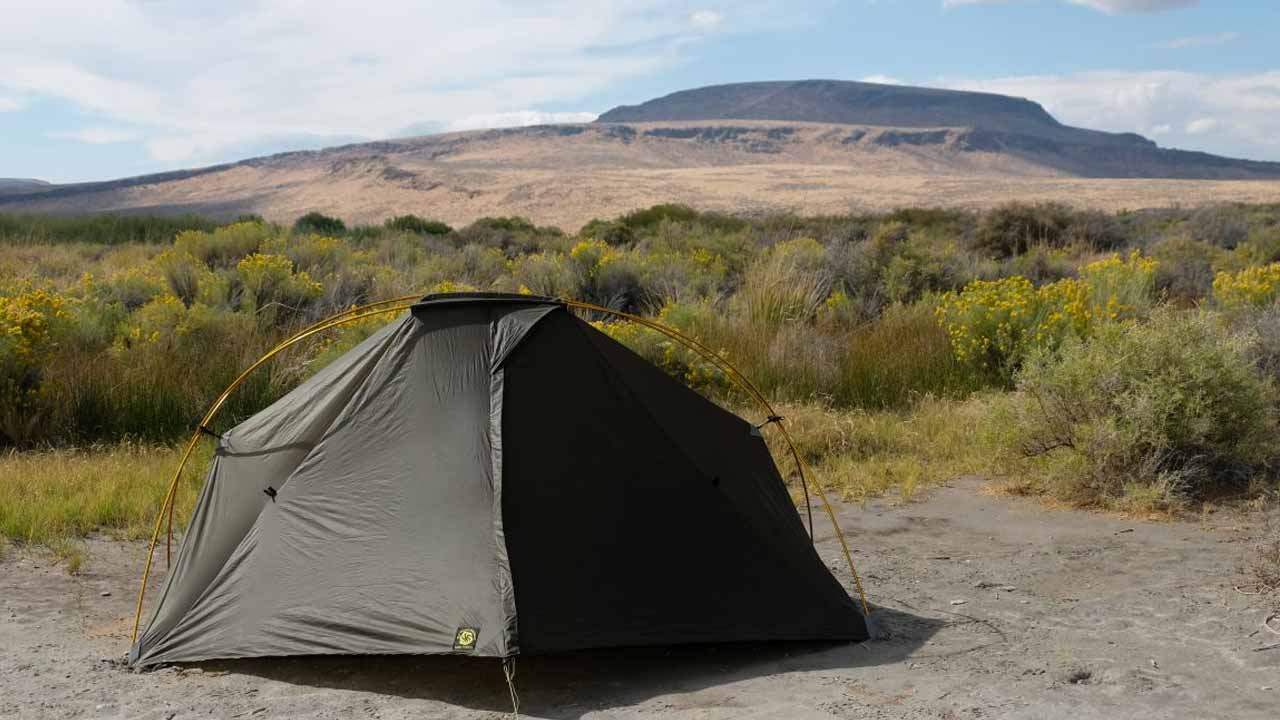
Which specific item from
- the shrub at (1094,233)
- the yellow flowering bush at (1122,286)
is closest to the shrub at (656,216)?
the shrub at (1094,233)

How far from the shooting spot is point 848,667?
5.14 metres

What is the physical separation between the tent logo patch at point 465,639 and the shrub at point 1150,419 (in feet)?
16.2

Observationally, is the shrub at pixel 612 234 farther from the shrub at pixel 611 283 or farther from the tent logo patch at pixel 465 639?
the tent logo patch at pixel 465 639

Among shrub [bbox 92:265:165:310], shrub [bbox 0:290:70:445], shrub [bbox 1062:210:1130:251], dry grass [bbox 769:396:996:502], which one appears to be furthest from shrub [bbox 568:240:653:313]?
shrub [bbox 1062:210:1130:251]

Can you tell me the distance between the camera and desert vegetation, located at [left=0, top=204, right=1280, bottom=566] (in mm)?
8234

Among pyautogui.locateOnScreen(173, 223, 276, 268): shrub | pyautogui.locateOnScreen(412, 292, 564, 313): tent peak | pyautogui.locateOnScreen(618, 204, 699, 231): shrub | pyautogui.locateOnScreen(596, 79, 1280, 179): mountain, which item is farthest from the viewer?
pyautogui.locateOnScreen(596, 79, 1280, 179): mountain

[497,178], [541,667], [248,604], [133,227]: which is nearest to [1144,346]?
[541,667]

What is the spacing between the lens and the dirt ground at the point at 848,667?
4676 mm

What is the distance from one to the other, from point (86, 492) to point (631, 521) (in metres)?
4.49

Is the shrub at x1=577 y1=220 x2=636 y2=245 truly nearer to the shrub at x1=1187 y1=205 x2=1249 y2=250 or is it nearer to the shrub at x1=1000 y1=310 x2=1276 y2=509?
the shrub at x1=1187 y1=205 x2=1249 y2=250

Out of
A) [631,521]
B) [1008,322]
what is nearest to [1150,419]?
[1008,322]

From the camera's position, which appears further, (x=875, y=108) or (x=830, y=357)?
(x=875, y=108)

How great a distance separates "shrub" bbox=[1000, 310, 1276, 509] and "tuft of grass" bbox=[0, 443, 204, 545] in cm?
586

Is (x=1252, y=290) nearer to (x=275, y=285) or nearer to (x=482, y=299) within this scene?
(x=482, y=299)
